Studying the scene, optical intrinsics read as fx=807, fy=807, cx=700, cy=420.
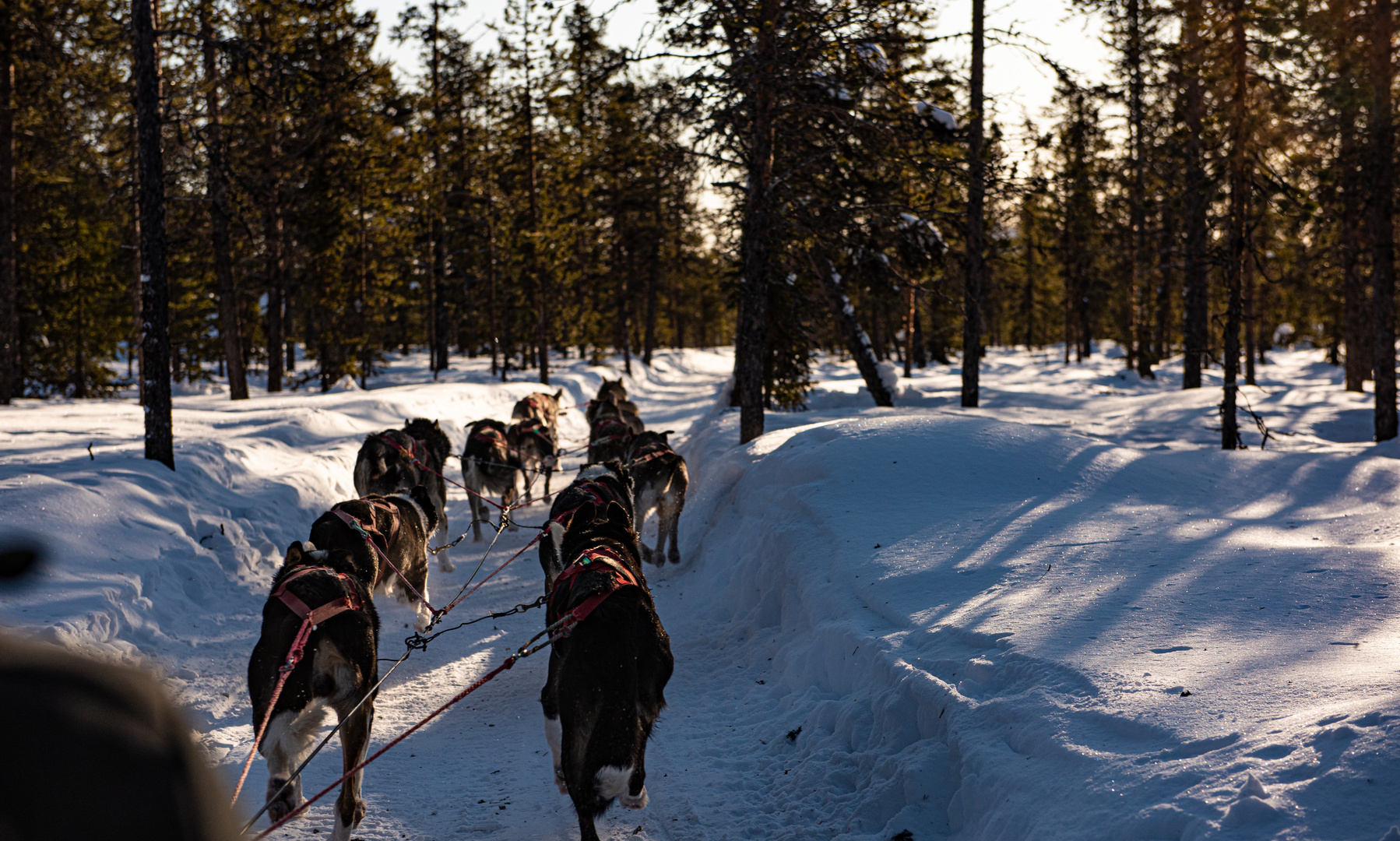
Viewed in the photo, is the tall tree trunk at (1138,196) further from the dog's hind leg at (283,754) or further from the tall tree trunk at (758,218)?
the dog's hind leg at (283,754)

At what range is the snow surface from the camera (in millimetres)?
3449

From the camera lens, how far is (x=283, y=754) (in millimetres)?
4184

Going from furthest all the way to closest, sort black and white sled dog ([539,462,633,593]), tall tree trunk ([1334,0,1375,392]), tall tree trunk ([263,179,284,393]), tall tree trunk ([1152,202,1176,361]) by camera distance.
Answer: tall tree trunk ([1152,202,1176,361])
tall tree trunk ([263,179,284,393])
tall tree trunk ([1334,0,1375,392])
black and white sled dog ([539,462,633,593])

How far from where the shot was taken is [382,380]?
3303 cm

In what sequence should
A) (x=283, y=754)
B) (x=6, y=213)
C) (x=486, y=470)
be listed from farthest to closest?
(x=6, y=213), (x=486, y=470), (x=283, y=754)

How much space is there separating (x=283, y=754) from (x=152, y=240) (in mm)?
8024

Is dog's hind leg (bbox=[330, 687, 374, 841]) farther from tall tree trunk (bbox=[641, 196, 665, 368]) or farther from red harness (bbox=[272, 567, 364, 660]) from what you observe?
tall tree trunk (bbox=[641, 196, 665, 368])

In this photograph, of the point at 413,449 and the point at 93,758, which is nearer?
the point at 93,758

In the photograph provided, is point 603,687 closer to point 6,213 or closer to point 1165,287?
point 6,213

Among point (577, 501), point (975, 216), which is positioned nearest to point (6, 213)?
point (577, 501)

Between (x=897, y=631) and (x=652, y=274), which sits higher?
(x=652, y=274)

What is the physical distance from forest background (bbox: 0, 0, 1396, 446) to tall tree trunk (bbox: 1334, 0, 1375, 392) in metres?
0.13

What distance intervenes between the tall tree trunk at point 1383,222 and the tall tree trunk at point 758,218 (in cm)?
1246

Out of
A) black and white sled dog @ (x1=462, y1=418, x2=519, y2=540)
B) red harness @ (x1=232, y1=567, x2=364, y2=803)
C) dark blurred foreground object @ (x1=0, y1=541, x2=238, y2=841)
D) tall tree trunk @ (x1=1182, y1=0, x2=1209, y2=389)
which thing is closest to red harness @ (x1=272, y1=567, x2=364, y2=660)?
red harness @ (x1=232, y1=567, x2=364, y2=803)
